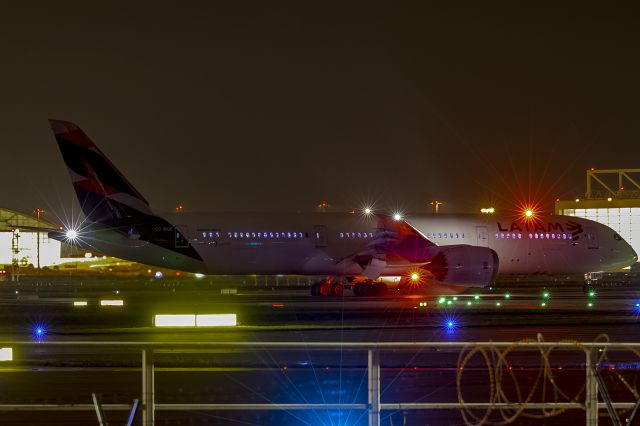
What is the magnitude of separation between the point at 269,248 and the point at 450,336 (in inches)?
966

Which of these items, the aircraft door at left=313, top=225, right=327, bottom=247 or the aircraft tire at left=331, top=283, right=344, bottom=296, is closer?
the aircraft tire at left=331, top=283, right=344, bottom=296

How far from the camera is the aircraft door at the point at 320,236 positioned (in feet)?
160

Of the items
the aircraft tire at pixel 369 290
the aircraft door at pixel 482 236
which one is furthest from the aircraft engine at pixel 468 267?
the aircraft door at pixel 482 236

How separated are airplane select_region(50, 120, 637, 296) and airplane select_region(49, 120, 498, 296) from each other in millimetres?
50

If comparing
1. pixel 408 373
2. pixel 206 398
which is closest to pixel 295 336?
pixel 408 373

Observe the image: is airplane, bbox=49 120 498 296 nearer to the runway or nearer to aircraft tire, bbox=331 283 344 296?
aircraft tire, bbox=331 283 344 296

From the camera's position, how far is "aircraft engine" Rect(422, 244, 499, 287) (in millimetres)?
45062

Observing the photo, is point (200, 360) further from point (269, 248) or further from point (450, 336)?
point (269, 248)

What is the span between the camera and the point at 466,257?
45594mm

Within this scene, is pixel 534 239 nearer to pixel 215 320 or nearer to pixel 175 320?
pixel 215 320

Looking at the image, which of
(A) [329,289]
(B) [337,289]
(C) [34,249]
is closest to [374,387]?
(B) [337,289]

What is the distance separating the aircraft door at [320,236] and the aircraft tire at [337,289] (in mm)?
2592

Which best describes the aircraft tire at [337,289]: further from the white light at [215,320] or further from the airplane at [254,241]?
the white light at [215,320]

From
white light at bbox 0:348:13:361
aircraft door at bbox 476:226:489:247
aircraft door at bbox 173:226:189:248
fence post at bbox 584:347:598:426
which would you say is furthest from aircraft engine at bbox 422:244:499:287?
fence post at bbox 584:347:598:426
